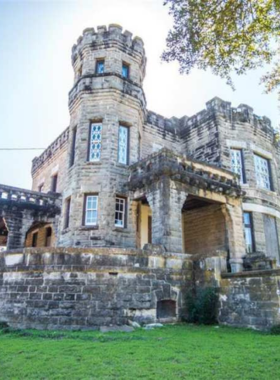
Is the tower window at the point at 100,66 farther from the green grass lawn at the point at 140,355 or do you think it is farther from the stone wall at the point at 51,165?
the green grass lawn at the point at 140,355

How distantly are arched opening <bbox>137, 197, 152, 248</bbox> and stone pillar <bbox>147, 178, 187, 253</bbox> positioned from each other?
254 centimetres

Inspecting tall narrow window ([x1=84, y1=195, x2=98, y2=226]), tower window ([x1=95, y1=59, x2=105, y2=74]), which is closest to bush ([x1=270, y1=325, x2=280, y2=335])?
tall narrow window ([x1=84, y1=195, x2=98, y2=226])

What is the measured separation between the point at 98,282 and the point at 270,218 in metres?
11.7

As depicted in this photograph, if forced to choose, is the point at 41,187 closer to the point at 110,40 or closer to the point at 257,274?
the point at 110,40

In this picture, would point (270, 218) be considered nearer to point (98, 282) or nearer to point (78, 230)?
point (78, 230)

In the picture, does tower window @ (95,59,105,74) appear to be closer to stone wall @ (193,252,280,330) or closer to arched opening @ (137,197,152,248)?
arched opening @ (137,197,152,248)

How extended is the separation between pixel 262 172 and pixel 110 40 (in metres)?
11.1

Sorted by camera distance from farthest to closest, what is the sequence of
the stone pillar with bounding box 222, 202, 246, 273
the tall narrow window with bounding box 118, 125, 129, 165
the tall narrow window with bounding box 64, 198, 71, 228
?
the tall narrow window with bounding box 118, 125, 129, 165
the tall narrow window with bounding box 64, 198, 71, 228
the stone pillar with bounding box 222, 202, 246, 273

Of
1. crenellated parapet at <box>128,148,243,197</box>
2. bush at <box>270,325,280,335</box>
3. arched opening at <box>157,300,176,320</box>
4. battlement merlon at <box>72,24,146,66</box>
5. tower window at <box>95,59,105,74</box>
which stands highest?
battlement merlon at <box>72,24,146,66</box>

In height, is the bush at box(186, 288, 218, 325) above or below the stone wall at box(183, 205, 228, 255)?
below

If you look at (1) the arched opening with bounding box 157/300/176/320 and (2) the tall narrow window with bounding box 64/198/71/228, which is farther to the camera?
(2) the tall narrow window with bounding box 64/198/71/228

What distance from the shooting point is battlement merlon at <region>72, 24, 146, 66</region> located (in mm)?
16500

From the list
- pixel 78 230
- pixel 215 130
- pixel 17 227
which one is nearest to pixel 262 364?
pixel 78 230

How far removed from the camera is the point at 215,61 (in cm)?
885
